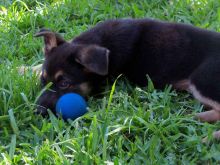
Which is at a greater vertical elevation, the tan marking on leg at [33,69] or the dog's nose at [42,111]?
the tan marking on leg at [33,69]

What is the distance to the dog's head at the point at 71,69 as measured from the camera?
4.20m

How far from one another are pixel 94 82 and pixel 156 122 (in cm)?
102

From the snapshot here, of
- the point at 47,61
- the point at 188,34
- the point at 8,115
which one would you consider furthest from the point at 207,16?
the point at 8,115

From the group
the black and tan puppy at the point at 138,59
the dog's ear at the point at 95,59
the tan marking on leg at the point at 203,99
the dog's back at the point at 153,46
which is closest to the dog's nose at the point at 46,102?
the black and tan puppy at the point at 138,59

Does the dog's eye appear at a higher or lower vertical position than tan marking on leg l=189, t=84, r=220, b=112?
higher

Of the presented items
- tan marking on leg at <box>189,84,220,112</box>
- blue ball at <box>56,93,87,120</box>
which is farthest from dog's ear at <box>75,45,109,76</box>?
tan marking on leg at <box>189,84,220,112</box>

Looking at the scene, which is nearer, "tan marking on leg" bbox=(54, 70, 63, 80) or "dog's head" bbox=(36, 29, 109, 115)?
"dog's head" bbox=(36, 29, 109, 115)

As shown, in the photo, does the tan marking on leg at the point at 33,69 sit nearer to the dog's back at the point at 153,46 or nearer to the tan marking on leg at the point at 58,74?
the tan marking on leg at the point at 58,74

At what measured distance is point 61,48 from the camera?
4609 mm

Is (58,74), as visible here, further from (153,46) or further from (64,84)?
(153,46)

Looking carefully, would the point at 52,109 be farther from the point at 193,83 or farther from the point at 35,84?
the point at 193,83

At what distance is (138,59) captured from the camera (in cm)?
470

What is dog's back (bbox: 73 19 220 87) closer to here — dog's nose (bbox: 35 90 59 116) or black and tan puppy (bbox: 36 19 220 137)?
black and tan puppy (bbox: 36 19 220 137)

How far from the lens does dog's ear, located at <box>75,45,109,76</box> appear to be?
4191mm
